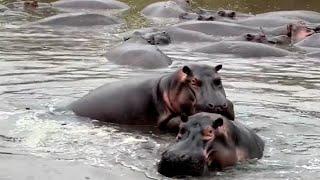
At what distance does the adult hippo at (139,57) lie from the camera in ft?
34.0

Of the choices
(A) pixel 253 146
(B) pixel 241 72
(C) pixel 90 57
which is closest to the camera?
(A) pixel 253 146

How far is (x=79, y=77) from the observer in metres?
9.41

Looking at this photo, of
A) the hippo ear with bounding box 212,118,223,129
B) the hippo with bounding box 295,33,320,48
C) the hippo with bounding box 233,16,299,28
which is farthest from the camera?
the hippo with bounding box 233,16,299,28

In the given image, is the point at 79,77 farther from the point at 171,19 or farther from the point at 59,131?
the point at 171,19

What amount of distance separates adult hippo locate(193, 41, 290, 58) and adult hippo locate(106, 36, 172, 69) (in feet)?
5.27

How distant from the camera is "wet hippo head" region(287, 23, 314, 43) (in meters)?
14.9

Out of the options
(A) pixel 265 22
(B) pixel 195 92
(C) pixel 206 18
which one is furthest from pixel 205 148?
(C) pixel 206 18

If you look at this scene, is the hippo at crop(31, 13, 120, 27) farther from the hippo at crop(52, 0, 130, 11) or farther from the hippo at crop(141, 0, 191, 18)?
the hippo at crop(52, 0, 130, 11)

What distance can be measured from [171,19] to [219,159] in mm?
14211

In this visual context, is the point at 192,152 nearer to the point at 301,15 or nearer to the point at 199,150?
the point at 199,150

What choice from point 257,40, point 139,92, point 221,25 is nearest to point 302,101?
point 139,92

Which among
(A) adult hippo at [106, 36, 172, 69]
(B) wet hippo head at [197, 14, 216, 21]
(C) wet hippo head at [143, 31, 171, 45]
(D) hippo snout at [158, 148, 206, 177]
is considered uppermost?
(D) hippo snout at [158, 148, 206, 177]

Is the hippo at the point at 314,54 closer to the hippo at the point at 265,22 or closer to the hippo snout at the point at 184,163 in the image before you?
the hippo at the point at 265,22

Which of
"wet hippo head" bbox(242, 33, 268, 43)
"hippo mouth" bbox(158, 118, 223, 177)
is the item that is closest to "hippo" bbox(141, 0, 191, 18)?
"wet hippo head" bbox(242, 33, 268, 43)
